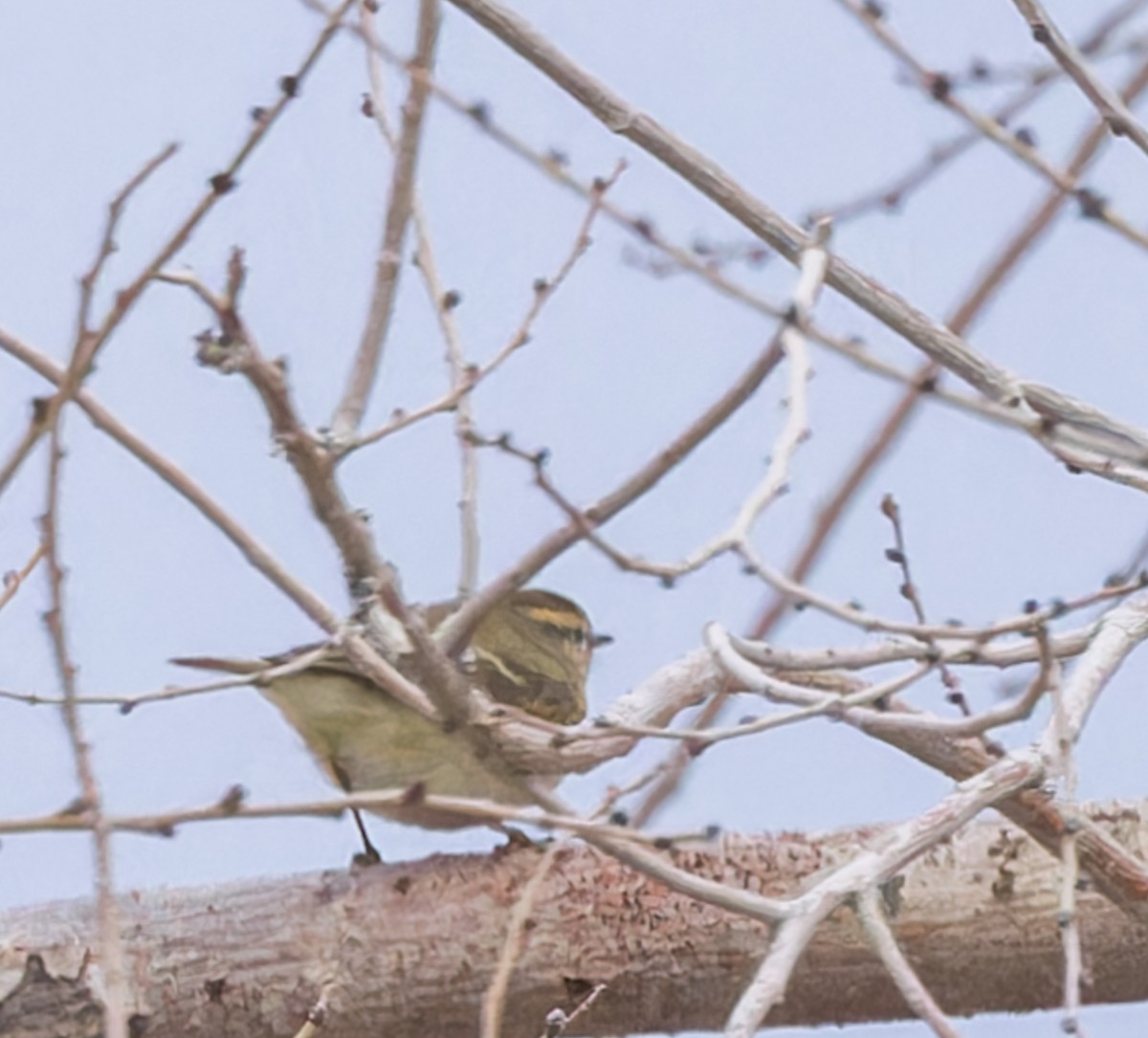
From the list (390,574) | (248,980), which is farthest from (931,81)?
(248,980)

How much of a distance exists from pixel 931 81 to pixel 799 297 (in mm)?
342

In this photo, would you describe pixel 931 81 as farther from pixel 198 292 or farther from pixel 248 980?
pixel 248 980

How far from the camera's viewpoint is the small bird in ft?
12.4

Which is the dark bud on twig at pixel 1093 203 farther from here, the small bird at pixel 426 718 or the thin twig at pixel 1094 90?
the small bird at pixel 426 718

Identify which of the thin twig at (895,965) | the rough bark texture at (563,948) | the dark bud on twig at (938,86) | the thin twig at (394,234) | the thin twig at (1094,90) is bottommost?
the thin twig at (895,965)

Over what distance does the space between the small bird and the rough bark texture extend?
0.71ft

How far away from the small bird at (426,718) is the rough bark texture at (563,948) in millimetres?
216

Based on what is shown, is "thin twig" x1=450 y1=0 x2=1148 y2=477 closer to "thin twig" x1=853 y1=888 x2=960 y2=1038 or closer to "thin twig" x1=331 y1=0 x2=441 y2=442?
"thin twig" x1=331 y1=0 x2=441 y2=442

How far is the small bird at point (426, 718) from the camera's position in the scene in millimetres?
3785

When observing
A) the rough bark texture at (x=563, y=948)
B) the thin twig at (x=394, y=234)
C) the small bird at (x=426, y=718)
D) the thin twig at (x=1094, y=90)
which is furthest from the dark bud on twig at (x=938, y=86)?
the rough bark texture at (x=563, y=948)

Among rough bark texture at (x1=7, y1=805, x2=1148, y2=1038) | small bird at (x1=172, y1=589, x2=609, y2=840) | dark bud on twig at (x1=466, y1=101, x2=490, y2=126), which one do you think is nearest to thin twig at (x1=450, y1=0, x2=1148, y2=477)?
dark bud on twig at (x1=466, y1=101, x2=490, y2=126)

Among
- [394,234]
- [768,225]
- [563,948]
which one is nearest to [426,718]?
[563,948]

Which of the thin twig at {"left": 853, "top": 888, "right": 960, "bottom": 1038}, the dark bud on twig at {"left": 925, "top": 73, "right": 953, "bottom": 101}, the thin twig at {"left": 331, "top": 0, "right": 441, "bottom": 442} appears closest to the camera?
the thin twig at {"left": 853, "top": 888, "right": 960, "bottom": 1038}

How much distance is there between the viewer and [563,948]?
3732 millimetres
